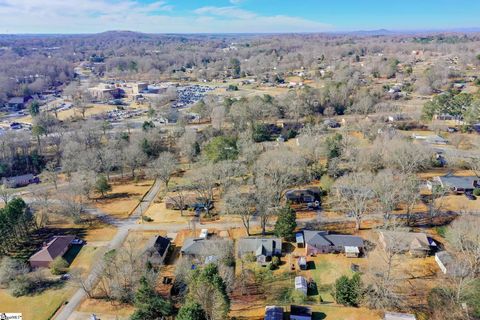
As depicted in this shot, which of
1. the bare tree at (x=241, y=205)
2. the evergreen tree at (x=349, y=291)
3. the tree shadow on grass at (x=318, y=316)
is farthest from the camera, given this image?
the bare tree at (x=241, y=205)

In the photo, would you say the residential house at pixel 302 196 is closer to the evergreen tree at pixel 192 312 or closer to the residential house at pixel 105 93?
the evergreen tree at pixel 192 312

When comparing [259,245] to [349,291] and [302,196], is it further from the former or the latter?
[302,196]

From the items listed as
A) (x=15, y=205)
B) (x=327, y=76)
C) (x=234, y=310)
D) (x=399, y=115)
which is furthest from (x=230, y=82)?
(x=234, y=310)

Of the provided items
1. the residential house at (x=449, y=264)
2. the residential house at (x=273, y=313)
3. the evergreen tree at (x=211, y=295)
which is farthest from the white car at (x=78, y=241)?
the residential house at (x=449, y=264)

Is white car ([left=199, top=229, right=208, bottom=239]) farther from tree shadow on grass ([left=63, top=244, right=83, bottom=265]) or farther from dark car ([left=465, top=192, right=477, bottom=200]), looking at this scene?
dark car ([left=465, top=192, right=477, bottom=200])

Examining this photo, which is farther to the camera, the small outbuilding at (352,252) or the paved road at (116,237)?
the small outbuilding at (352,252)

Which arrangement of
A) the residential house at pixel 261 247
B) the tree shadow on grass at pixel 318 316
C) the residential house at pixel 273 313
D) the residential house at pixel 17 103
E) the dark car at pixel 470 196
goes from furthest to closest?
the residential house at pixel 17 103 < the dark car at pixel 470 196 < the residential house at pixel 261 247 < the tree shadow on grass at pixel 318 316 < the residential house at pixel 273 313
